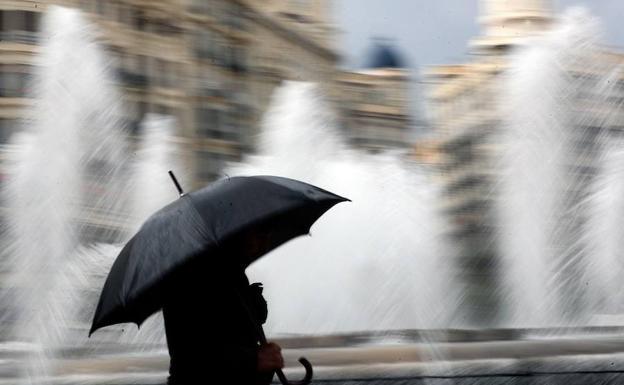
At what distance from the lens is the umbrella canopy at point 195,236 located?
3.93m

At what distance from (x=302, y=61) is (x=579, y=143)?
35575 mm

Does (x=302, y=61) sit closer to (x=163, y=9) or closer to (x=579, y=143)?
(x=163, y=9)

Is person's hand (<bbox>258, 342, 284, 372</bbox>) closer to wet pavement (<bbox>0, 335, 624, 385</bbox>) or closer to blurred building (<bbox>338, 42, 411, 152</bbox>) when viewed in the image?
wet pavement (<bbox>0, 335, 624, 385</bbox>)

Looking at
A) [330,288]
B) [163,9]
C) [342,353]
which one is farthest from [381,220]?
[163,9]

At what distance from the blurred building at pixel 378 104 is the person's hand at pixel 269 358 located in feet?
181

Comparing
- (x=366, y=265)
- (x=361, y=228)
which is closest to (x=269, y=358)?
(x=366, y=265)

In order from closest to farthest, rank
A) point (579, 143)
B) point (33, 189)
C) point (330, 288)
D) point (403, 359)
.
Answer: point (403, 359) < point (330, 288) < point (33, 189) < point (579, 143)

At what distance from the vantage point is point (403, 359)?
727 cm

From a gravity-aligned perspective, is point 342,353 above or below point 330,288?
above

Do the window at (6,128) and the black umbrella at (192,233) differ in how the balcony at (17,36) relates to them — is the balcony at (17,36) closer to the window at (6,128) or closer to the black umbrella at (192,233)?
the window at (6,128)

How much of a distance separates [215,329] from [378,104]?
63.4m

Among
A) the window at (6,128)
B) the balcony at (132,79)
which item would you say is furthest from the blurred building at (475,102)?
the window at (6,128)

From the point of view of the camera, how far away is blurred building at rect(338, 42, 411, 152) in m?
62.1

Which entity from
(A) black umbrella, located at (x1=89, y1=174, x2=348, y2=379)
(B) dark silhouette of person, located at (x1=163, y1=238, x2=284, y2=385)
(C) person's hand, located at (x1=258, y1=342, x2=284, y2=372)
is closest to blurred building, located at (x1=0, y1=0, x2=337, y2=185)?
(A) black umbrella, located at (x1=89, y1=174, x2=348, y2=379)
